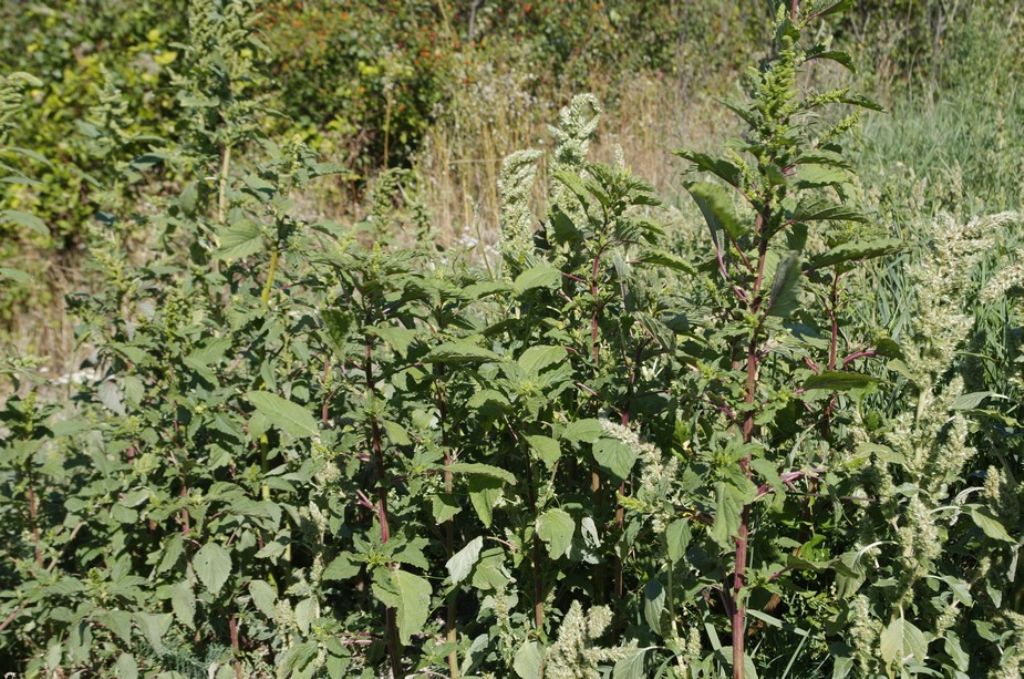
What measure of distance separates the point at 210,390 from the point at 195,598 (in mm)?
540

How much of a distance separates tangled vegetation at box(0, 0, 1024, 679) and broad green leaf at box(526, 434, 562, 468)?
0.01 meters

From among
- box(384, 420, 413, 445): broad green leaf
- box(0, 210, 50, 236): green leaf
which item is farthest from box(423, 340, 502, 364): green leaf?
box(0, 210, 50, 236): green leaf

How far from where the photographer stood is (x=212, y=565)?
2.26 metres

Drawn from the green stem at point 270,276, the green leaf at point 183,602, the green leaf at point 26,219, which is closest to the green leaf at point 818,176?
the green stem at point 270,276

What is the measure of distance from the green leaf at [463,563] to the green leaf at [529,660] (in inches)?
7.8

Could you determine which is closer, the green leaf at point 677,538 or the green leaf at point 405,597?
the green leaf at point 677,538

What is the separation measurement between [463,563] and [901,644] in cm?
88

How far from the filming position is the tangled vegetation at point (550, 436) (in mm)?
1787

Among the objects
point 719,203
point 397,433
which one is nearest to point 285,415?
point 397,433

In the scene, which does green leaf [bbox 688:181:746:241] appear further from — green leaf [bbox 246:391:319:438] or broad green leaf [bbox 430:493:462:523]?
green leaf [bbox 246:391:319:438]

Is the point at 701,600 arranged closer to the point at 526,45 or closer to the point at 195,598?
the point at 195,598

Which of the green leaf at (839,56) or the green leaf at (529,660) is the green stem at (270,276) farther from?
the green leaf at (839,56)

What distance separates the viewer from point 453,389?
84.7 inches

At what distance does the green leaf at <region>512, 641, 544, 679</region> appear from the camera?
197cm
